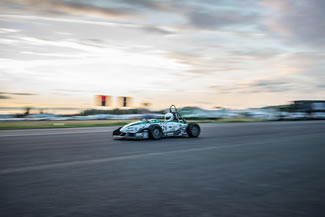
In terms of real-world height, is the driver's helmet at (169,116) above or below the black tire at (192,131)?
above

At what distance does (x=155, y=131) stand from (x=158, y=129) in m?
0.20

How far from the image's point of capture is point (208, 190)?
4.88 metres

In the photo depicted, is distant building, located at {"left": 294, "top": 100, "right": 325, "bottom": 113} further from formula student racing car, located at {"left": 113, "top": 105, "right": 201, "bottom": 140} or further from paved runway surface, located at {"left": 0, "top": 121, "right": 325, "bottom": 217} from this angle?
paved runway surface, located at {"left": 0, "top": 121, "right": 325, "bottom": 217}

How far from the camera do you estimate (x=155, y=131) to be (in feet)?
44.4

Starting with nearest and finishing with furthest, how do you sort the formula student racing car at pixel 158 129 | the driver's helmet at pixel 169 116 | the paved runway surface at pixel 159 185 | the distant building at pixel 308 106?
the paved runway surface at pixel 159 185 → the formula student racing car at pixel 158 129 → the driver's helmet at pixel 169 116 → the distant building at pixel 308 106

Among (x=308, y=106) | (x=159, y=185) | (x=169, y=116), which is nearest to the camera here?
(x=159, y=185)

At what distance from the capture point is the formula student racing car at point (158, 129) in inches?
518

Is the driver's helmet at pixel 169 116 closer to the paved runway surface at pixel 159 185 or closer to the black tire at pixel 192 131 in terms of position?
the black tire at pixel 192 131

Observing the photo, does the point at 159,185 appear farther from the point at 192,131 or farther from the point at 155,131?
the point at 192,131

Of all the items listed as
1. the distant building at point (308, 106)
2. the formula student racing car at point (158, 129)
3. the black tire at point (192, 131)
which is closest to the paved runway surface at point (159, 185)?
the formula student racing car at point (158, 129)

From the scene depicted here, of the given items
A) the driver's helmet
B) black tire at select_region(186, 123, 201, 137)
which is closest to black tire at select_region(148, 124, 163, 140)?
the driver's helmet

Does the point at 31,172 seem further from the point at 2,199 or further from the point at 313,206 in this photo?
the point at 313,206

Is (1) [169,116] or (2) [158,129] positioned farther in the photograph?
(1) [169,116]

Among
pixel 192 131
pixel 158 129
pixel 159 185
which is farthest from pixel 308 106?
pixel 159 185
